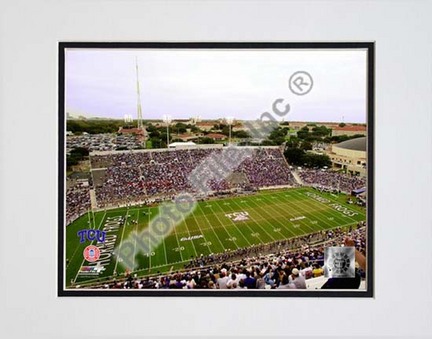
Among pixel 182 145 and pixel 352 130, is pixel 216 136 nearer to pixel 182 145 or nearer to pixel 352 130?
pixel 182 145

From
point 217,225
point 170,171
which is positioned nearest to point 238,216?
point 217,225

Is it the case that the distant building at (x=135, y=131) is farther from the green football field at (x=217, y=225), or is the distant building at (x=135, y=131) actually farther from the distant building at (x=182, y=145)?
the green football field at (x=217, y=225)

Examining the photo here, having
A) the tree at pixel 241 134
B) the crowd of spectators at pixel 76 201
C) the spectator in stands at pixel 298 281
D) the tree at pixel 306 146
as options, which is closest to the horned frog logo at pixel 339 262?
the spectator in stands at pixel 298 281

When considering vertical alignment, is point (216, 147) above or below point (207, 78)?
below

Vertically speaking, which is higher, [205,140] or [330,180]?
[205,140]

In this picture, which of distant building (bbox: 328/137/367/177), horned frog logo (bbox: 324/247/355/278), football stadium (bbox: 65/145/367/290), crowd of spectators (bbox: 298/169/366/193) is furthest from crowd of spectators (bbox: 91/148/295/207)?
horned frog logo (bbox: 324/247/355/278)
